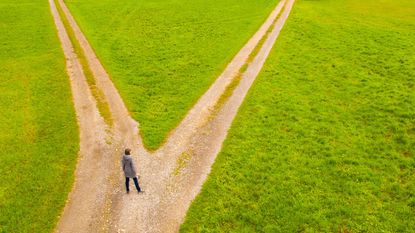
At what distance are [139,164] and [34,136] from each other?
8.81 meters

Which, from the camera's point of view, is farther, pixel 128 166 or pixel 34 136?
pixel 34 136

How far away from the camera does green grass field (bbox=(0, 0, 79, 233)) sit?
18469 mm

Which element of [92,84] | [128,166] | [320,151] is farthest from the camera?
[92,84]

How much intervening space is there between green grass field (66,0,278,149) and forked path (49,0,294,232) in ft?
3.78

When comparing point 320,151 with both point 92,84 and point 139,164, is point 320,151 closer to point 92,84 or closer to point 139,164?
point 139,164

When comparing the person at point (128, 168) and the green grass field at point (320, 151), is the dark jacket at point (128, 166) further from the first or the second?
the green grass field at point (320, 151)

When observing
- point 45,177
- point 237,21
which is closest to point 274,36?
point 237,21

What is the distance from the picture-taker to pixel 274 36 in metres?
47.3

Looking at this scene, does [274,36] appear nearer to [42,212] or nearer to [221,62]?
[221,62]

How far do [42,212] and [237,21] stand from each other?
4489 centimetres

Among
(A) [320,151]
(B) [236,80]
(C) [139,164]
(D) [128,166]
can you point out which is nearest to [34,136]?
(C) [139,164]

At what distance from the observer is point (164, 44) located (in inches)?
1770

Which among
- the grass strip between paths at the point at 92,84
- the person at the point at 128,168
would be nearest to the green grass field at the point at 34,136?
the grass strip between paths at the point at 92,84

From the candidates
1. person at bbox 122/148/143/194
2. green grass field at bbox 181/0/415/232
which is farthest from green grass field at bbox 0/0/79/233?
green grass field at bbox 181/0/415/232
